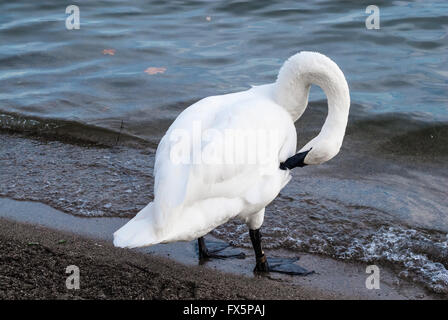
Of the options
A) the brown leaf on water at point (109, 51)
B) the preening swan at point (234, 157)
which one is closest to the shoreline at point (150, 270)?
the preening swan at point (234, 157)

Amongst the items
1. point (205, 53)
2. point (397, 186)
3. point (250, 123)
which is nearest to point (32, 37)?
point (205, 53)

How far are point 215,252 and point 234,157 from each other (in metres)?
1.06

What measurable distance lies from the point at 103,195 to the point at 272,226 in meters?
1.65

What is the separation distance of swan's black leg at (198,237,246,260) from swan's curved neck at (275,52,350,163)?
1027mm

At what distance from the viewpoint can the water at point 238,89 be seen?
5.34 metres

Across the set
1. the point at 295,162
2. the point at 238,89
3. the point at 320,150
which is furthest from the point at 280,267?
the point at 238,89

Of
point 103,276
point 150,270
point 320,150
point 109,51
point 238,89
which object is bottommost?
point 150,270

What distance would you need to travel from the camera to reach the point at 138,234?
3689 mm

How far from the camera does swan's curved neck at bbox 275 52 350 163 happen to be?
4148mm

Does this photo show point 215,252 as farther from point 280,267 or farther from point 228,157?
point 228,157

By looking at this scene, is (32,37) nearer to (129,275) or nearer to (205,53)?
(205,53)

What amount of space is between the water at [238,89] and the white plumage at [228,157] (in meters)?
1.06

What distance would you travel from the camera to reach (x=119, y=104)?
8.77m
